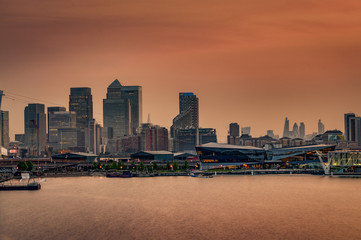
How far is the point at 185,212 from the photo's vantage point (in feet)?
233

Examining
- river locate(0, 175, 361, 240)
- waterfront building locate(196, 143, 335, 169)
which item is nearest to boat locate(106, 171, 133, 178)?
waterfront building locate(196, 143, 335, 169)

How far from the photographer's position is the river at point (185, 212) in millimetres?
57250

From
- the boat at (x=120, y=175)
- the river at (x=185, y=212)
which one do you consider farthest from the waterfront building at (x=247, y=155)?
the river at (x=185, y=212)

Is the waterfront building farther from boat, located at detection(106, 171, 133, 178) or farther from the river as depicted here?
the river

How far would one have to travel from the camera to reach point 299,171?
14588cm

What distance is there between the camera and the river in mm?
57250

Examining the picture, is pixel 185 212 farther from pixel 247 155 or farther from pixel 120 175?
pixel 247 155

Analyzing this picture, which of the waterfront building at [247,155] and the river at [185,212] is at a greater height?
the waterfront building at [247,155]

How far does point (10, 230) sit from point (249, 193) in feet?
150

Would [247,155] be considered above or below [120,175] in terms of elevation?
above

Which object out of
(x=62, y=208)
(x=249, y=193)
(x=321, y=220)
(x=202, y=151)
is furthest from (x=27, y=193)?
(x=202, y=151)

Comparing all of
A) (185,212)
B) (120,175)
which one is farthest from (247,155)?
(185,212)

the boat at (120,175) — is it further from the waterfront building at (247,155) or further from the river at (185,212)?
the river at (185,212)

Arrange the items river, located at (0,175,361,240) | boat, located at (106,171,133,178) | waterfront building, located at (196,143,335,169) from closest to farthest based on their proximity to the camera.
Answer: river, located at (0,175,361,240) < boat, located at (106,171,133,178) < waterfront building, located at (196,143,335,169)
